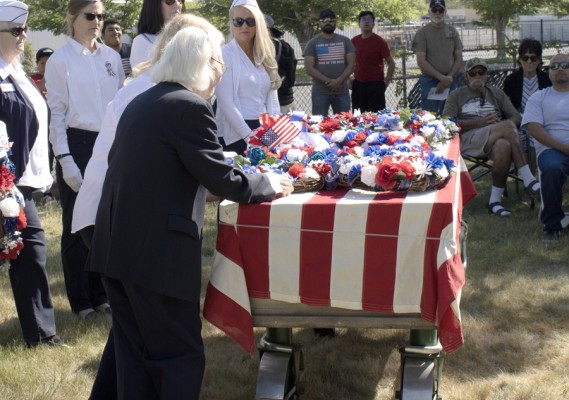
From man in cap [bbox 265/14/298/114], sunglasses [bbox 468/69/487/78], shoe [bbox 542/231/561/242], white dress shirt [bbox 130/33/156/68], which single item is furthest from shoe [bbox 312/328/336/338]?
sunglasses [bbox 468/69/487/78]

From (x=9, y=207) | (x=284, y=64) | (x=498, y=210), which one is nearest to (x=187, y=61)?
(x=9, y=207)

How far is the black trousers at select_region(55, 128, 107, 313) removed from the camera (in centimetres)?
496

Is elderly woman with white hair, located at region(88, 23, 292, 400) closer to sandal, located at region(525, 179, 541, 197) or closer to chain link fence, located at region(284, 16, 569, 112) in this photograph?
Result: sandal, located at region(525, 179, 541, 197)

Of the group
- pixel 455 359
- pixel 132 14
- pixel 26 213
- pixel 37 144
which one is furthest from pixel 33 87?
pixel 132 14

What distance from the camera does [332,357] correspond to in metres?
4.48

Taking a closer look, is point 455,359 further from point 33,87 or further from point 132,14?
point 132,14

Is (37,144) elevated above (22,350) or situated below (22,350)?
above

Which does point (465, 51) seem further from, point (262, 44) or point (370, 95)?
point (262, 44)

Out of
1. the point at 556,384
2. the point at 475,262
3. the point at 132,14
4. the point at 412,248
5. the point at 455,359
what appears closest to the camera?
the point at 412,248

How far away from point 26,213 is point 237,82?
1457 millimetres

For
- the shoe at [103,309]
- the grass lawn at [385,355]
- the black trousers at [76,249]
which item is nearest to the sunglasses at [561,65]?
the grass lawn at [385,355]

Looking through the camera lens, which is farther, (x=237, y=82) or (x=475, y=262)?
(x=475, y=262)

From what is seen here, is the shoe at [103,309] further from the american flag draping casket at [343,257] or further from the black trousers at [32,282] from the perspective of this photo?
the american flag draping casket at [343,257]

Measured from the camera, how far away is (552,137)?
680cm
